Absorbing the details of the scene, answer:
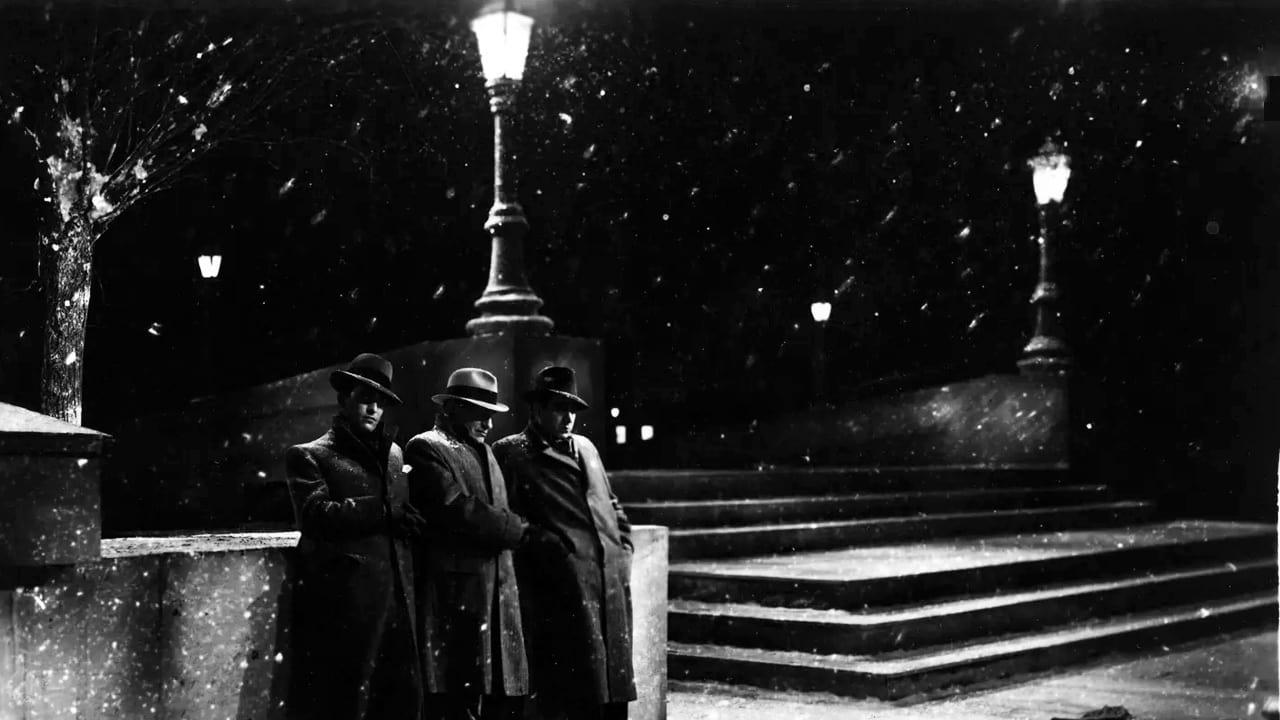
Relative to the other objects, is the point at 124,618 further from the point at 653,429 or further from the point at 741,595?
the point at 653,429

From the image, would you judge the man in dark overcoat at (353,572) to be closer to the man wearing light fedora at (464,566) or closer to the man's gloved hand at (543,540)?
the man wearing light fedora at (464,566)

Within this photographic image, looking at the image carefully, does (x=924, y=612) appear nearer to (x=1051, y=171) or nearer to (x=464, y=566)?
(x=464, y=566)

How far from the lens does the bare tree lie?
1350cm

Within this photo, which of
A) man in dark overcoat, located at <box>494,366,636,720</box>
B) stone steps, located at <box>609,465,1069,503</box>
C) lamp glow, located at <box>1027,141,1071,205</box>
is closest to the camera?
man in dark overcoat, located at <box>494,366,636,720</box>

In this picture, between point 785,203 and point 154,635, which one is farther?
point 785,203

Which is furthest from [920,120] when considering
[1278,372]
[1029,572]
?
[1029,572]

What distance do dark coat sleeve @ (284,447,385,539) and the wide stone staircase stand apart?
453cm

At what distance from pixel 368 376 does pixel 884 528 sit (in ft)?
28.3

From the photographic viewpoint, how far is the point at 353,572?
4.98m

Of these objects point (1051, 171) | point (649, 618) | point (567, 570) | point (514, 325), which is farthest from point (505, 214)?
point (1051, 171)

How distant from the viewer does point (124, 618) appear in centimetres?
468

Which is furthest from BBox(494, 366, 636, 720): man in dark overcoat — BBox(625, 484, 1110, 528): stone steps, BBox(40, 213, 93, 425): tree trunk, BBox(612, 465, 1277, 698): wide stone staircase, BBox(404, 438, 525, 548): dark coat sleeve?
BBox(40, 213, 93, 425): tree trunk

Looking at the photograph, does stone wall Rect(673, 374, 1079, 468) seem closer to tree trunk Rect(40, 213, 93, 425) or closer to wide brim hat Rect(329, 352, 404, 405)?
tree trunk Rect(40, 213, 93, 425)

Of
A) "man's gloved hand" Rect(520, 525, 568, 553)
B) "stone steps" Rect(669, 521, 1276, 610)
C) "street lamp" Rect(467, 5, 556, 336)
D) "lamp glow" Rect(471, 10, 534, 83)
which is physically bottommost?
"stone steps" Rect(669, 521, 1276, 610)
